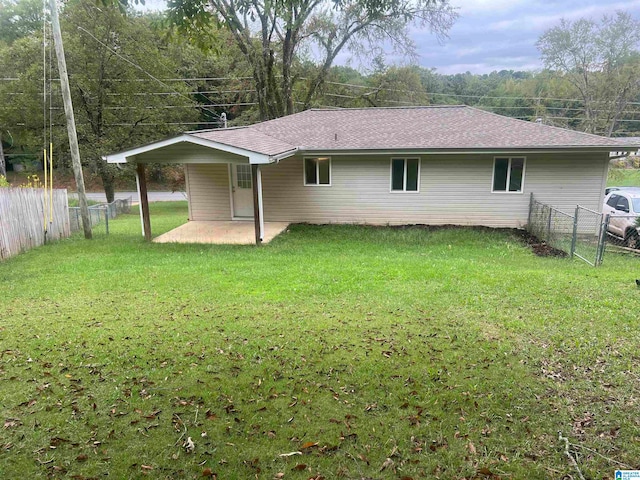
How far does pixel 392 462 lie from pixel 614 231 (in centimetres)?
1249

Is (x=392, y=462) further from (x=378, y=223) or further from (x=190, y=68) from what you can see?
(x=190, y=68)

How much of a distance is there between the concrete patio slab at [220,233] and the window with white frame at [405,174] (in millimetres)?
3697

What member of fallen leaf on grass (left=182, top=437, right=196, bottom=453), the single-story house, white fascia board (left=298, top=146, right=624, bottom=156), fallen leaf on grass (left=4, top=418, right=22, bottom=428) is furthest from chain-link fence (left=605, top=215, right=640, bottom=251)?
fallen leaf on grass (left=4, top=418, right=22, bottom=428)

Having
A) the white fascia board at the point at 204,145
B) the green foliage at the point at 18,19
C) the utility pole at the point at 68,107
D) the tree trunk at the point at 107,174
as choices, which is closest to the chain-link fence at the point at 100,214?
the utility pole at the point at 68,107

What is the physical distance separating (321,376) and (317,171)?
10.1m

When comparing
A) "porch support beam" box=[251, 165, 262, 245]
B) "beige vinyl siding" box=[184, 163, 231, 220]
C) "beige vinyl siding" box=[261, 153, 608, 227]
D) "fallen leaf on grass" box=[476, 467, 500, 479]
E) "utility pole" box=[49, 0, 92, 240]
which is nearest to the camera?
"fallen leaf on grass" box=[476, 467, 500, 479]

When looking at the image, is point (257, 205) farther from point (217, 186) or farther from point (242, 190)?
point (217, 186)

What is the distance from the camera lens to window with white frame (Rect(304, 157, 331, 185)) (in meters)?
13.2

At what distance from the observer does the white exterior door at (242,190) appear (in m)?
13.5

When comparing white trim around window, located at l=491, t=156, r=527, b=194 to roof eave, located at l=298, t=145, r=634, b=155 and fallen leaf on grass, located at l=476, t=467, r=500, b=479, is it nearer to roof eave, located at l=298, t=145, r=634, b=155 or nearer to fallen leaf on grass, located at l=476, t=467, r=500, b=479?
roof eave, located at l=298, t=145, r=634, b=155

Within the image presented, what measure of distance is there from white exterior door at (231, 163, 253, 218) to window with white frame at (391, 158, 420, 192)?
4.57 m

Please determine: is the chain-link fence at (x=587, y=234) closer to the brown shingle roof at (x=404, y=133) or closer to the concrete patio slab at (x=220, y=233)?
the brown shingle roof at (x=404, y=133)

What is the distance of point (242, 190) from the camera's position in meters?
13.6

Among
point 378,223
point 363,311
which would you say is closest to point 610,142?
point 378,223
